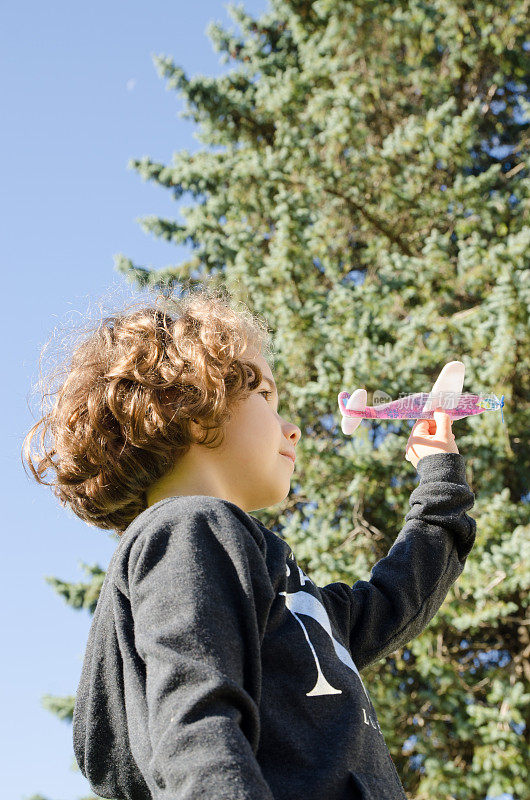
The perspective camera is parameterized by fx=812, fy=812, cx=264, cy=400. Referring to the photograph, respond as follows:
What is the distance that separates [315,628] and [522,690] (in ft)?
12.2

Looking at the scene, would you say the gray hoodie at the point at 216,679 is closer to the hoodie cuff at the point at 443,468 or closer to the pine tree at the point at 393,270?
the hoodie cuff at the point at 443,468

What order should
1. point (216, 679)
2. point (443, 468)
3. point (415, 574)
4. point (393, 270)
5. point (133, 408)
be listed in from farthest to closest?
point (393, 270) → point (443, 468) → point (415, 574) → point (133, 408) → point (216, 679)

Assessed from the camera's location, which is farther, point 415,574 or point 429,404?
point 429,404

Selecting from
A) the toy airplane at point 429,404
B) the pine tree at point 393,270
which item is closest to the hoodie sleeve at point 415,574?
the toy airplane at point 429,404

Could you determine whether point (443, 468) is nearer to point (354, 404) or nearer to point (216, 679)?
→ point (354, 404)

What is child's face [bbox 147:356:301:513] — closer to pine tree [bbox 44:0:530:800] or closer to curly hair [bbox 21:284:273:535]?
curly hair [bbox 21:284:273:535]

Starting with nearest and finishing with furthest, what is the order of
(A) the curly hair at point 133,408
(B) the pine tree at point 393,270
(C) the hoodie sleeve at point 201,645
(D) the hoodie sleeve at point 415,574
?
1. (C) the hoodie sleeve at point 201,645
2. (A) the curly hair at point 133,408
3. (D) the hoodie sleeve at point 415,574
4. (B) the pine tree at point 393,270

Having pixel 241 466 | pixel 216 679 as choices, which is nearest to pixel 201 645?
pixel 216 679

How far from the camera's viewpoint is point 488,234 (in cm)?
596

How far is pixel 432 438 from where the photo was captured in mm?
1779

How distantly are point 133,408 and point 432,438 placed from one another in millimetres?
730

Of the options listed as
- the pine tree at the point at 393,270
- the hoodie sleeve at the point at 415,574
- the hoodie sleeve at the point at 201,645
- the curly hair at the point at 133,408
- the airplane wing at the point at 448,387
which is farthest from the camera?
the pine tree at the point at 393,270

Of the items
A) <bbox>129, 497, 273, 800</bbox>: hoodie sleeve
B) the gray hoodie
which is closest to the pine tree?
the gray hoodie

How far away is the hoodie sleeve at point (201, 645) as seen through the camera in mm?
877
